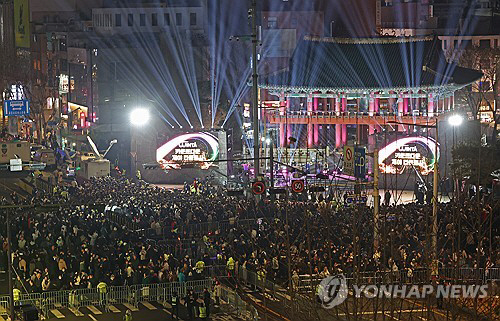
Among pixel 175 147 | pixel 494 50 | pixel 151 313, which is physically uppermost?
pixel 494 50

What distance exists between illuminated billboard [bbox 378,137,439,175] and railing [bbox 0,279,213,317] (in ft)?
102

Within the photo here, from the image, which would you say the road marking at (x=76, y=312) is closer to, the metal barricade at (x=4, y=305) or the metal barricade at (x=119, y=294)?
the metal barricade at (x=119, y=294)

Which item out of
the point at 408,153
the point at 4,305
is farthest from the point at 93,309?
the point at 408,153

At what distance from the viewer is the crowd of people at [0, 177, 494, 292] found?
2777 centimetres

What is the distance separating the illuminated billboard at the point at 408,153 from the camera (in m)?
57.9

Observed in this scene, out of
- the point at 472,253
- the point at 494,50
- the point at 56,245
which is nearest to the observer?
the point at 472,253

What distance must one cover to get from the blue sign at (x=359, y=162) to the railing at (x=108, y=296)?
6.17m

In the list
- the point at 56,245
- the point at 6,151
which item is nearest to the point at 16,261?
the point at 56,245

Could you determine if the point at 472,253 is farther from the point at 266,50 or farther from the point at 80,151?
the point at 266,50

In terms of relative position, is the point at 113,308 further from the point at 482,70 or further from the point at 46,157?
the point at 482,70

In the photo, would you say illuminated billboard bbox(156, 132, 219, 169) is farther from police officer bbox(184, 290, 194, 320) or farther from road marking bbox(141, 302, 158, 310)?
police officer bbox(184, 290, 194, 320)

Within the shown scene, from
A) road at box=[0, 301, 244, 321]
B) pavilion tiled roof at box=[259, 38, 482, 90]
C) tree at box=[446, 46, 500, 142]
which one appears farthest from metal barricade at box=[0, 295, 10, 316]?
tree at box=[446, 46, 500, 142]

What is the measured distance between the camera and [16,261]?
31859mm

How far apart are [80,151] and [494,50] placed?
34818 mm
